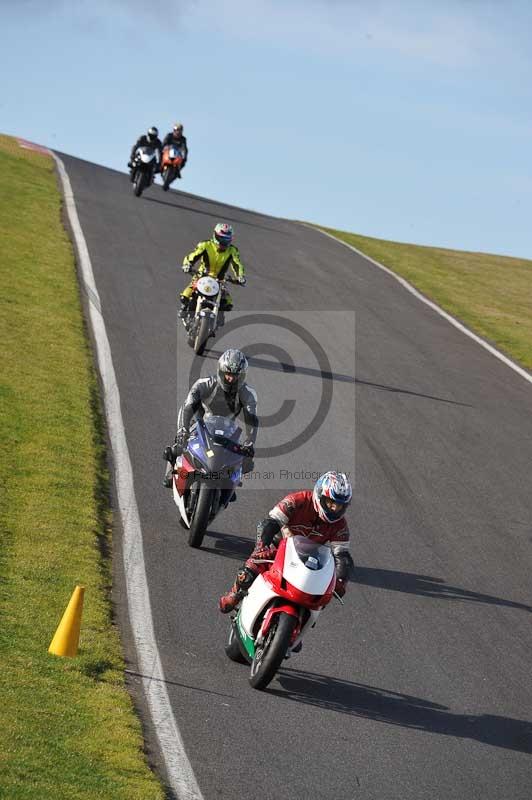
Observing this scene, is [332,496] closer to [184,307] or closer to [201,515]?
[201,515]

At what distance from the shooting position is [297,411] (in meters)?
17.6

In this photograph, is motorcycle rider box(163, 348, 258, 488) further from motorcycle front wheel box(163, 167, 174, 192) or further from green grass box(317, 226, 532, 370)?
motorcycle front wheel box(163, 167, 174, 192)

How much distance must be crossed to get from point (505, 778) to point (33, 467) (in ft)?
22.1

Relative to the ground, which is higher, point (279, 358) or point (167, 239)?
point (167, 239)

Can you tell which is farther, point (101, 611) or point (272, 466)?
point (272, 466)

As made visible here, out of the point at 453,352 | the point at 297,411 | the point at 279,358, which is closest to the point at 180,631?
the point at 297,411

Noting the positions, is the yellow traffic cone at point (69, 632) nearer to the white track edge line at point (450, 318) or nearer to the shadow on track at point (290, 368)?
the shadow on track at point (290, 368)

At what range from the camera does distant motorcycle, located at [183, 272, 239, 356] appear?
19484 mm

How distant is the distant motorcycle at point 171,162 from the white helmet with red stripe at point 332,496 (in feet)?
91.1

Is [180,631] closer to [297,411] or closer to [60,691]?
[60,691]

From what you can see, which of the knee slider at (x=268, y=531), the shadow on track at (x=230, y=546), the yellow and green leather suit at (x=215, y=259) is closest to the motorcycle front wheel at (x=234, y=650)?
the knee slider at (x=268, y=531)

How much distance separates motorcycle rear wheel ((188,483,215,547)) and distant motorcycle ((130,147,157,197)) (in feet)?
80.0

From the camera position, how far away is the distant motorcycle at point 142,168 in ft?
112

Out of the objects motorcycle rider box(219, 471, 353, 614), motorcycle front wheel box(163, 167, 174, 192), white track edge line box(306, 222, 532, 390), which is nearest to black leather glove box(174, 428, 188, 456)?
motorcycle rider box(219, 471, 353, 614)
